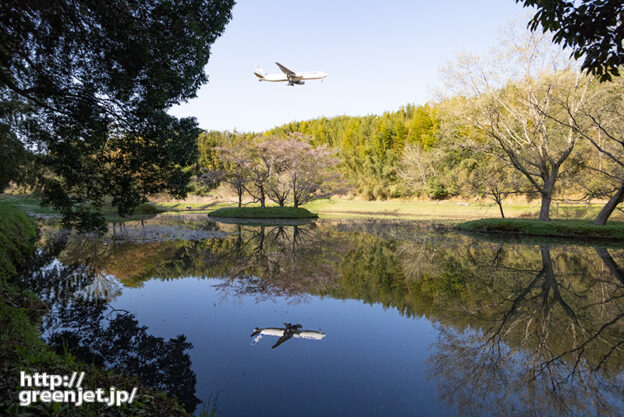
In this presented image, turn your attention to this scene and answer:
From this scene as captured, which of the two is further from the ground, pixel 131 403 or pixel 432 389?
pixel 131 403

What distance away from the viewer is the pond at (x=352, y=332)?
9.64 ft

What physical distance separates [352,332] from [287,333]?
915 millimetres

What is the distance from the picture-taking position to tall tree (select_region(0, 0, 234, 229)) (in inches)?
233

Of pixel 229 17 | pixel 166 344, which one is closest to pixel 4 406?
pixel 166 344

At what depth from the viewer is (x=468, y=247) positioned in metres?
12.4

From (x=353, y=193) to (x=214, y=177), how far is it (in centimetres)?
2615

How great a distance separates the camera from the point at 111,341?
12.8 ft

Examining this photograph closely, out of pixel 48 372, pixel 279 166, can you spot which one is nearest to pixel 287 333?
pixel 48 372

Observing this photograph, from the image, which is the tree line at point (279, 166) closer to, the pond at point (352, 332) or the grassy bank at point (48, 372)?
the pond at point (352, 332)

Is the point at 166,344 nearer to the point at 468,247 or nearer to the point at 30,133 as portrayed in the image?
the point at 30,133

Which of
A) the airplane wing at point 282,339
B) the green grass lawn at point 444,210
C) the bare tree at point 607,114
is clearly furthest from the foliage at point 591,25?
the green grass lawn at point 444,210

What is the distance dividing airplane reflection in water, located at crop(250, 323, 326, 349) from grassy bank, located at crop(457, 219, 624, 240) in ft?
54.2

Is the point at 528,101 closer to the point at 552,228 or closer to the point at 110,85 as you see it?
the point at 552,228

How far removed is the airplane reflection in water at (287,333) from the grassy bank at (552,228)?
1652 centimetres
